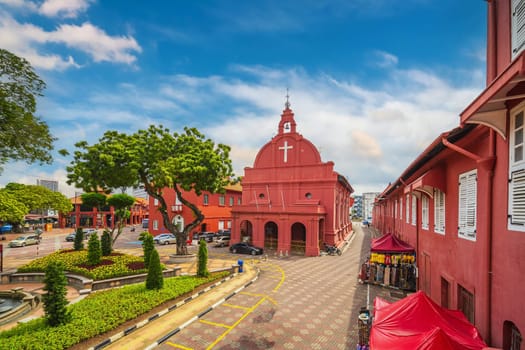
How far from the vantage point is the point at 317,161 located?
2744 centimetres

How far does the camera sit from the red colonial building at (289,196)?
25.8 meters

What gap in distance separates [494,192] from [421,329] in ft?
10.5

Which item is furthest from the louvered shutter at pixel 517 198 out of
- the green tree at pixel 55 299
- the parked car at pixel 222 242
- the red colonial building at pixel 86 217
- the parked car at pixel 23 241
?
the red colonial building at pixel 86 217

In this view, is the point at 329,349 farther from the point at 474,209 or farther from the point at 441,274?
the point at 474,209

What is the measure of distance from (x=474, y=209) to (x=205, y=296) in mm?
11906

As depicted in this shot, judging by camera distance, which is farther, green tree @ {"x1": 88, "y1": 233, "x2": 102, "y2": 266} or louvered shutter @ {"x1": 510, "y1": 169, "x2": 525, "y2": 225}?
green tree @ {"x1": 88, "y1": 233, "x2": 102, "y2": 266}

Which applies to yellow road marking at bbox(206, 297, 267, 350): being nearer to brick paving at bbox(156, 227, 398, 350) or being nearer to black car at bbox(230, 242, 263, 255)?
brick paving at bbox(156, 227, 398, 350)

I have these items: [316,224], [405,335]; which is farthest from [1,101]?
[316,224]

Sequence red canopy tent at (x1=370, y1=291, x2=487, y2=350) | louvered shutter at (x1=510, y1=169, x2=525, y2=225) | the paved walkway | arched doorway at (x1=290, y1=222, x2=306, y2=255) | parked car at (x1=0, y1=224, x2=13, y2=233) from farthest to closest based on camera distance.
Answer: parked car at (x1=0, y1=224, x2=13, y2=233)
arched doorway at (x1=290, y1=222, x2=306, y2=255)
the paved walkway
red canopy tent at (x1=370, y1=291, x2=487, y2=350)
louvered shutter at (x1=510, y1=169, x2=525, y2=225)

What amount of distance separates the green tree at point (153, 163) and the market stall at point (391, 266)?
13208mm

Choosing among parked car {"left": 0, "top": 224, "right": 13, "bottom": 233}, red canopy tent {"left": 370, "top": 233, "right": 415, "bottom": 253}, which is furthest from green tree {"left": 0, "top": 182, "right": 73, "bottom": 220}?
red canopy tent {"left": 370, "top": 233, "right": 415, "bottom": 253}

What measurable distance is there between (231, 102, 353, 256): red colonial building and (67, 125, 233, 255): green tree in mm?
7209

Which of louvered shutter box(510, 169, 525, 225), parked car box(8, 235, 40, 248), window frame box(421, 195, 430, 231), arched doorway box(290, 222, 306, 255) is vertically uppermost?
louvered shutter box(510, 169, 525, 225)

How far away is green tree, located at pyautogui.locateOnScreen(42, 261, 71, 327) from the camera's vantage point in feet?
27.7
